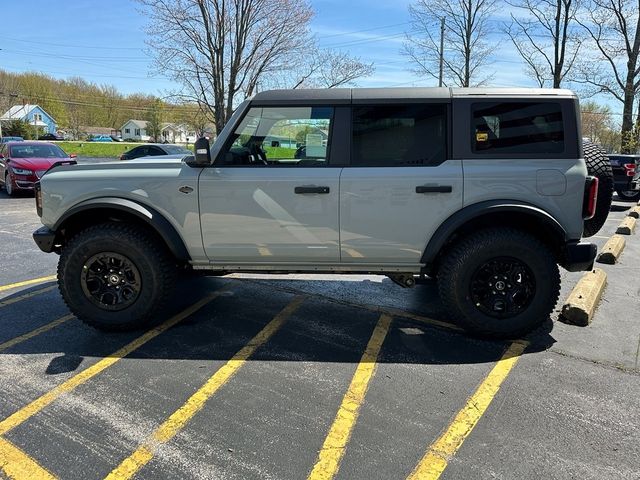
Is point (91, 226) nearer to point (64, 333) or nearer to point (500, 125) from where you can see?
point (64, 333)

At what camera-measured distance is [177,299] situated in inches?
200

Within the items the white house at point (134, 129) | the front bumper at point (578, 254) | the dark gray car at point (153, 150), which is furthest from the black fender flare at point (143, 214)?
the white house at point (134, 129)

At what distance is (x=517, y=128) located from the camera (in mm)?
3801

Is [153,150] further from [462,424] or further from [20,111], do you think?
[20,111]

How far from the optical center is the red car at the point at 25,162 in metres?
13.6

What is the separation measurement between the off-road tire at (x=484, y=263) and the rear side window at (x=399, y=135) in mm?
767

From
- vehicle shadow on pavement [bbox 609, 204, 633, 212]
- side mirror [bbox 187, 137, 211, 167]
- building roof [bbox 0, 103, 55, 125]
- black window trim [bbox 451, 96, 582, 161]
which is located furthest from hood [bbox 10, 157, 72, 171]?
building roof [bbox 0, 103, 55, 125]

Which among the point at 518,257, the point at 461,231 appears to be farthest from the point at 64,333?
the point at 518,257

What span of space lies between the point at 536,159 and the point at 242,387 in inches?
109

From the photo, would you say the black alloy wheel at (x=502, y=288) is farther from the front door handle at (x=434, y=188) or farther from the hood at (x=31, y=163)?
the hood at (x=31, y=163)

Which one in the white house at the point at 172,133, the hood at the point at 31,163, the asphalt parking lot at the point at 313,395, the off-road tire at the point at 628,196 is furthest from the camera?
the white house at the point at 172,133

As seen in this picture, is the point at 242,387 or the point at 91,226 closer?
the point at 242,387

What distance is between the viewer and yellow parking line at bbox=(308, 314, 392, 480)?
95.3 inches

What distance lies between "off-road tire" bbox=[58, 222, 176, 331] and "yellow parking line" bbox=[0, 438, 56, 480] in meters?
1.61
